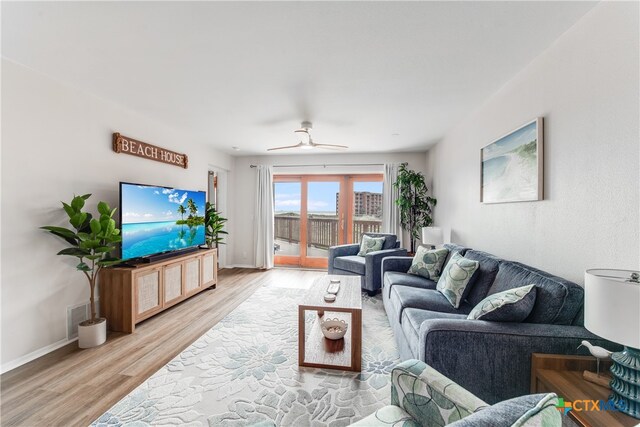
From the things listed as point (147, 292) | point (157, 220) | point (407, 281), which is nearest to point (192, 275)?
point (147, 292)

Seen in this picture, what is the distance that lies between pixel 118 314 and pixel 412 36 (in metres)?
3.64

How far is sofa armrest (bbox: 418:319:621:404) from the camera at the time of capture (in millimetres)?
1469

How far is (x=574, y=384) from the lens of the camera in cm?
128


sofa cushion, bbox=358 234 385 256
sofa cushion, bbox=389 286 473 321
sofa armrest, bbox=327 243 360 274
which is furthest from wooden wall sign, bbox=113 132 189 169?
sofa cushion, bbox=389 286 473 321

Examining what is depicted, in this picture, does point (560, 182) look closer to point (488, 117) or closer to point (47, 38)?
point (488, 117)

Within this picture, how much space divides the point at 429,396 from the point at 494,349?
72cm

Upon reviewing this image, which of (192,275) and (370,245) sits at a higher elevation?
(370,245)

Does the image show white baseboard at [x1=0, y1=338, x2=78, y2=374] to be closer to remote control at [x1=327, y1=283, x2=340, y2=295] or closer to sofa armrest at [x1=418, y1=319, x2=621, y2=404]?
remote control at [x1=327, y1=283, x2=340, y2=295]

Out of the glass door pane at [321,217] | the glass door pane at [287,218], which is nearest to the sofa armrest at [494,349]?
the glass door pane at [321,217]

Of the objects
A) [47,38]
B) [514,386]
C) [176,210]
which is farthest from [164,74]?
[514,386]

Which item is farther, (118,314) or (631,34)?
(118,314)

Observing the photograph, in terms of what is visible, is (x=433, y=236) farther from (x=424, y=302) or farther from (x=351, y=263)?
(x=424, y=302)

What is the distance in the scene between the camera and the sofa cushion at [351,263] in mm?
4223

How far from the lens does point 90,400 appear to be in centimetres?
187
